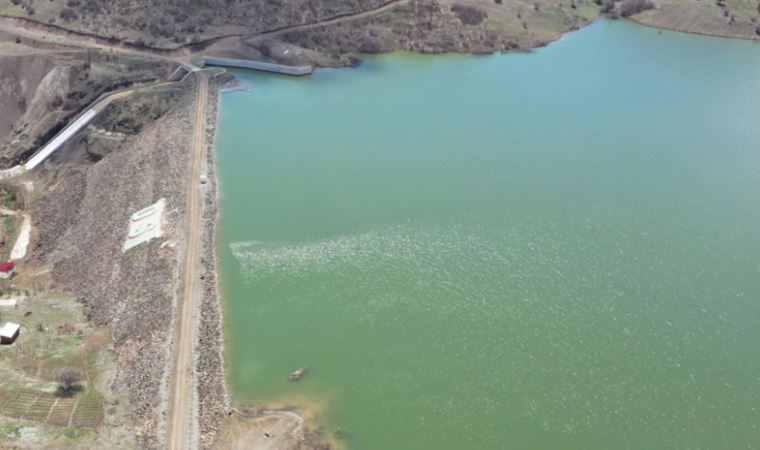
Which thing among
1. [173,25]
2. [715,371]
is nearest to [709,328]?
[715,371]

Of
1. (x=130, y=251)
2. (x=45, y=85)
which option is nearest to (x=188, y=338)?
(x=130, y=251)

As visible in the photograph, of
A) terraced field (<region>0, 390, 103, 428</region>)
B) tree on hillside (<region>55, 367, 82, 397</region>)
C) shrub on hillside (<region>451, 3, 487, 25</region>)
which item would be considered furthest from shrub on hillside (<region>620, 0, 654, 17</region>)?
terraced field (<region>0, 390, 103, 428</region>)

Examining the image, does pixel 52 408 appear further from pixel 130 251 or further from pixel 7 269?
pixel 7 269

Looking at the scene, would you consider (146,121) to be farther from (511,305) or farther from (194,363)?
(511,305)

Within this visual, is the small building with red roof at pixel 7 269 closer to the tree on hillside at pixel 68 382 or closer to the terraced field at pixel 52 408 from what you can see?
the terraced field at pixel 52 408

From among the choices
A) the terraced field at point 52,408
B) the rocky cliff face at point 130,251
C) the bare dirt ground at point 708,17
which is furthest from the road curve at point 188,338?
the bare dirt ground at point 708,17

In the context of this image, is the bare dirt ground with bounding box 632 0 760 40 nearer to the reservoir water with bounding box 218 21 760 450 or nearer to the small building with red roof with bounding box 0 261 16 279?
the reservoir water with bounding box 218 21 760 450

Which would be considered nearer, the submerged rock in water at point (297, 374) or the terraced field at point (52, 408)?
the terraced field at point (52, 408)
